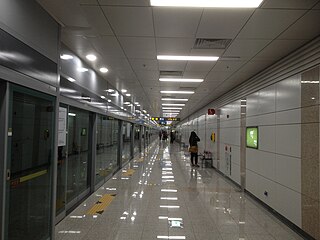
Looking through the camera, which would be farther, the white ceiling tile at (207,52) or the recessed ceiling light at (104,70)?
the recessed ceiling light at (104,70)

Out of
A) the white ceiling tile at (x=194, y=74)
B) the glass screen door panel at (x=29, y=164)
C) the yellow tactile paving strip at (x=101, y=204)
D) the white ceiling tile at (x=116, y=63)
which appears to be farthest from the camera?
the white ceiling tile at (x=194, y=74)

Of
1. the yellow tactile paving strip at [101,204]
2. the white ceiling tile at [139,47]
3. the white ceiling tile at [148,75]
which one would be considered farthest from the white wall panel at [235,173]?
the white ceiling tile at [139,47]

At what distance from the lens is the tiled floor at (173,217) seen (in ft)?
13.3

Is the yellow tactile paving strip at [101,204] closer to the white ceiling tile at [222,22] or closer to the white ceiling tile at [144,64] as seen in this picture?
the white ceiling tile at [144,64]

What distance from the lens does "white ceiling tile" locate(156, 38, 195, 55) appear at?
423 centimetres

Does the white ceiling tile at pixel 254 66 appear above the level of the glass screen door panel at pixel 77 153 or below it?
above

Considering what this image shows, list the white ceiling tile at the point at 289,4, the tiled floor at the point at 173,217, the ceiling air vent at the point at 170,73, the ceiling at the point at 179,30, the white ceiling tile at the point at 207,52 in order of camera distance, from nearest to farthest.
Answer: the white ceiling tile at the point at 289,4, the ceiling at the point at 179,30, the tiled floor at the point at 173,217, the white ceiling tile at the point at 207,52, the ceiling air vent at the point at 170,73

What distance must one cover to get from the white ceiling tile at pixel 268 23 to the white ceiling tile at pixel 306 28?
0.32 ft

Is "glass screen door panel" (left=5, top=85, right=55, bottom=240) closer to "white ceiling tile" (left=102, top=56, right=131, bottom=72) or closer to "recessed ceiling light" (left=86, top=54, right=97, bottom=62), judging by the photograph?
"recessed ceiling light" (left=86, top=54, right=97, bottom=62)

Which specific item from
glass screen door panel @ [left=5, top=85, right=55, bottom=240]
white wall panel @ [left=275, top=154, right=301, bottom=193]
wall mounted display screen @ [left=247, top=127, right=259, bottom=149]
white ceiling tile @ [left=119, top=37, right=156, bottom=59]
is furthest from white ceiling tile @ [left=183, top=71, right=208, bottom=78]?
glass screen door panel @ [left=5, top=85, right=55, bottom=240]

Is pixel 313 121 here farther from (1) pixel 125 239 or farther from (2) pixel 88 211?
(2) pixel 88 211

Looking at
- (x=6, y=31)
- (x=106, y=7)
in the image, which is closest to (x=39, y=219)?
(x=6, y=31)

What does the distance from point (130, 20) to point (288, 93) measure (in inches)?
122

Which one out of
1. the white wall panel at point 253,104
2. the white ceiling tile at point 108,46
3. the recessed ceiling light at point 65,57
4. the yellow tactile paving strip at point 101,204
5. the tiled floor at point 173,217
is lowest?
the tiled floor at point 173,217
